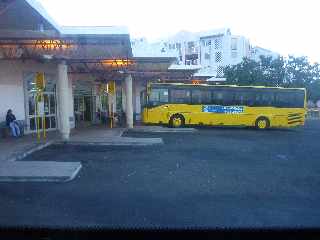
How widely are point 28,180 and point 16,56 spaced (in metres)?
8.95

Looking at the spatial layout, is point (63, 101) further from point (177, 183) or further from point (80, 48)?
point (177, 183)

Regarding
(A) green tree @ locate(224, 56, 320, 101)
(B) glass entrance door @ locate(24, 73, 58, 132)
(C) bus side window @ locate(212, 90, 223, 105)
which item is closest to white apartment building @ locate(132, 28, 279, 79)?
(A) green tree @ locate(224, 56, 320, 101)

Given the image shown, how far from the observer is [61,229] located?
134 inches

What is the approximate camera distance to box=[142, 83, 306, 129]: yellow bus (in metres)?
26.0

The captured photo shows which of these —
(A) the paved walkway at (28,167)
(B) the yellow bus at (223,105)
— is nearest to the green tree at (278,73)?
(B) the yellow bus at (223,105)

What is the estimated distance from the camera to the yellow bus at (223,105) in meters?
26.0

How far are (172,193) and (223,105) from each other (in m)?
18.8

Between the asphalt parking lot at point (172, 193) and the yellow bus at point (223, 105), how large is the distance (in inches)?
493

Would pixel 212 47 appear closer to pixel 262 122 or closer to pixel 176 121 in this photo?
pixel 262 122

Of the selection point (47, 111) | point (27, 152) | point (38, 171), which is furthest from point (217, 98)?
point (38, 171)

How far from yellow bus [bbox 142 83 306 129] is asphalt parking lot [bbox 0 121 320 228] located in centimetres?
1253

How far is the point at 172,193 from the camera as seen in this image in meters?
7.97

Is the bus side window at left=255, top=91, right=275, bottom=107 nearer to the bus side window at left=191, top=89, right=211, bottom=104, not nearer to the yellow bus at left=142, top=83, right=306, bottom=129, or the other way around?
the yellow bus at left=142, top=83, right=306, bottom=129
